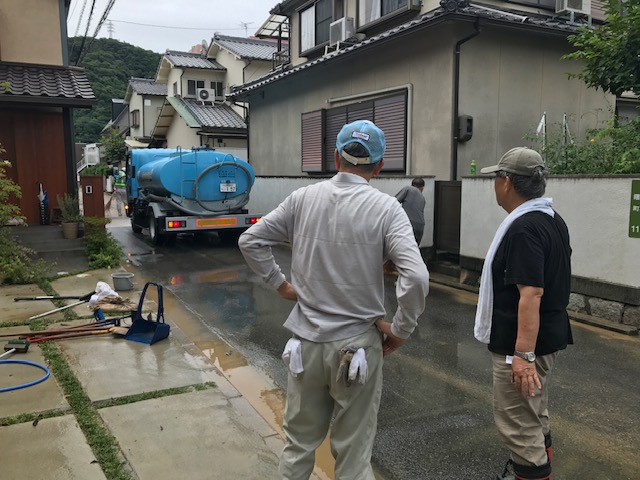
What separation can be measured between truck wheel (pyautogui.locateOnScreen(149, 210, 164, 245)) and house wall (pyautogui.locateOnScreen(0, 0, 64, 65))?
4.16 m

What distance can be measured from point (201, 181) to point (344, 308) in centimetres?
1029

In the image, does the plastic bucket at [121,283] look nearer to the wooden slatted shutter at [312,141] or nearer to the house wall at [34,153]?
the house wall at [34,153]

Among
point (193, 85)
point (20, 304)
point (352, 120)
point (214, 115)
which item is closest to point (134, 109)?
point (193, 85)

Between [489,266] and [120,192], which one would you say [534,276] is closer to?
[489,266]

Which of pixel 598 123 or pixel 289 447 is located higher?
pixel 598 123

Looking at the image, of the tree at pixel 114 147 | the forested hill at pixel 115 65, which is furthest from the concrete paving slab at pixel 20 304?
the forested hill at pixel 115 65

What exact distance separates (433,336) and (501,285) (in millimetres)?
3560

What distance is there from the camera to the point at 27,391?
4.18 metres

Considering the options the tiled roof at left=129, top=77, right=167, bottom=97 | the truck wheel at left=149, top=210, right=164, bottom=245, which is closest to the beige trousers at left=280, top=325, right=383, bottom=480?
the truck wheel at left=149, top=210, right=164, bottom=245

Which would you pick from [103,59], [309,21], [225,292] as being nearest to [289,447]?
[225,292]

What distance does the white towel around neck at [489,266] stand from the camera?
2633mm

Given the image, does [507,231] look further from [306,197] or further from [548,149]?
[548,149]

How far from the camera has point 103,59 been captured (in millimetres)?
45500

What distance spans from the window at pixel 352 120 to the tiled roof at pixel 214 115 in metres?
10.3
